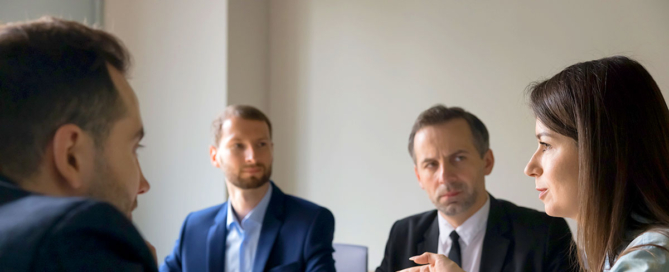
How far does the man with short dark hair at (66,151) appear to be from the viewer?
637 mm

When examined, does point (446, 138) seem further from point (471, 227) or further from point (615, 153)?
point (615, 153)

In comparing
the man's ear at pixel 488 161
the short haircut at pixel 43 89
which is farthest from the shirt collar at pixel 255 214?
the short haircut at pixel 43 89

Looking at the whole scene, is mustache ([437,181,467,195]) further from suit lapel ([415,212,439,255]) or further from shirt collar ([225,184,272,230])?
shirt collar ([225,184,272,230])

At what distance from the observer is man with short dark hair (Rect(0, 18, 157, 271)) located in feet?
2.09

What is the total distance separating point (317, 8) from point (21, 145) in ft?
10.6

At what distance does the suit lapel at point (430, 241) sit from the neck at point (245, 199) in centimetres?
83

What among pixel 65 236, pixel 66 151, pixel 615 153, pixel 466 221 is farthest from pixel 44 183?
pixel 466 221

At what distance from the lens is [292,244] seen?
2443 millimetres

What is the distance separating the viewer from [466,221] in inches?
89.8

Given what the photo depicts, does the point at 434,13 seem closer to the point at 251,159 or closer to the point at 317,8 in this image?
the point at 317,8

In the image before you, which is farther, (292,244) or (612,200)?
(292,244)

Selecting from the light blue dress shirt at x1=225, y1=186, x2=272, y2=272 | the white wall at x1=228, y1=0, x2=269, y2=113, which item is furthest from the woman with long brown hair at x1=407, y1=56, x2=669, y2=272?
the white wall at x1=228, y1=0, x2=269, y2=113

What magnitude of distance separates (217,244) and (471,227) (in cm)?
120

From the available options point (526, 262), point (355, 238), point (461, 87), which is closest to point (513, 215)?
point (526, 262)
